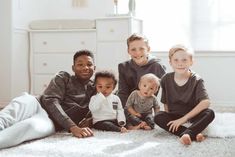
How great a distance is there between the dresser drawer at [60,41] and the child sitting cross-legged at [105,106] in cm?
125

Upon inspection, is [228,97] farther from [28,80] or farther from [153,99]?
[28,80]

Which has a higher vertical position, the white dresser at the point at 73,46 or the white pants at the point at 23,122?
the white dresser at the point at 73,46

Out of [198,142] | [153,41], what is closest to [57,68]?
[153,41]

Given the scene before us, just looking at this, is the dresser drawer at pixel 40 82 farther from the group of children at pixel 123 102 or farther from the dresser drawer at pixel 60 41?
the group of children at pixel 123 102

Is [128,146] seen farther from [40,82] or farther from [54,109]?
[40,82]

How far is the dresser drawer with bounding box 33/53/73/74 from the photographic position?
343cm

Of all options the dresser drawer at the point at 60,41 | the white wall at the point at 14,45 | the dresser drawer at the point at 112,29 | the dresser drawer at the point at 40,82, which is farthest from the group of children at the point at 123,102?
the white wall at the point at 14,45

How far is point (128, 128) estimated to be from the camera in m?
2.12

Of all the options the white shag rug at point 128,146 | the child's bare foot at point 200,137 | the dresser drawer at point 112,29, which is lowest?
the white shag rug at point 128,146

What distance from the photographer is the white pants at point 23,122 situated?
65.4 inches

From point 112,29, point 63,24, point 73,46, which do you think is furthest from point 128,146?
point 63,24

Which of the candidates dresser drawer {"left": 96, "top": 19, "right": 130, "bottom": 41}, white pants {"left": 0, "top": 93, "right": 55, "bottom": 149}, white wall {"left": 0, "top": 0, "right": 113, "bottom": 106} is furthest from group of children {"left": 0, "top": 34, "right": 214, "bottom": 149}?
white wall {"left": 0, "top": 0, "right": 113, "bottom": 106}

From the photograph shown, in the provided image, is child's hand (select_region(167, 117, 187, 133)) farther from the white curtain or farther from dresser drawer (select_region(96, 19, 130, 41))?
the white curtain

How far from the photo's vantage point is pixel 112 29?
3.24 m
